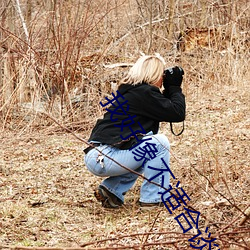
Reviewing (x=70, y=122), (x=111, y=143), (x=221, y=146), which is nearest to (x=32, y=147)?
(x=70, y=122)

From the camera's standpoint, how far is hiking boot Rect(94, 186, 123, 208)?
14.8 ft

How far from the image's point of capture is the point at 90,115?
7.86m

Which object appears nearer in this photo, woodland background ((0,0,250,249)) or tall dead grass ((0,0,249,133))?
woodland background ((0,0,250,249))

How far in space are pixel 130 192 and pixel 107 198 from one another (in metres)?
0.55

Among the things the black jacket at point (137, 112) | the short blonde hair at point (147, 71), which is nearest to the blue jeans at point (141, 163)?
the black jacket at point (137, 112)

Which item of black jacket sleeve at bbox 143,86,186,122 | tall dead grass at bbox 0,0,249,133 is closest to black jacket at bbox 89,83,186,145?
black jacket sleeve at bbox 143,86,186,122

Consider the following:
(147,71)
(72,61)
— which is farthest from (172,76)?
(72,61)

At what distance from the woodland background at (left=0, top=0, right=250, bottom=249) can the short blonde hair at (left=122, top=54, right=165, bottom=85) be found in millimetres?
656

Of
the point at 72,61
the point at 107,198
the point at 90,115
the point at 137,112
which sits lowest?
the point at 90,115

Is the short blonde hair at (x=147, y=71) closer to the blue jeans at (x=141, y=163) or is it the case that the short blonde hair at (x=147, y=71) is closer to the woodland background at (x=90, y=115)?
the blue jeans at (x=141, y=163)

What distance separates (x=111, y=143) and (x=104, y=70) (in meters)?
4.20

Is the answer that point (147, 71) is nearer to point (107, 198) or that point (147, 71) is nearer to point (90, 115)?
point (107, 198)

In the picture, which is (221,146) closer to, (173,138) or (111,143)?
(173,138)

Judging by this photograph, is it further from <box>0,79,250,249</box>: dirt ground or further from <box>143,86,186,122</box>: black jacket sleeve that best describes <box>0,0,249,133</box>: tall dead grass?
<box>143,86,186,122</box>: black jacket sleeve
